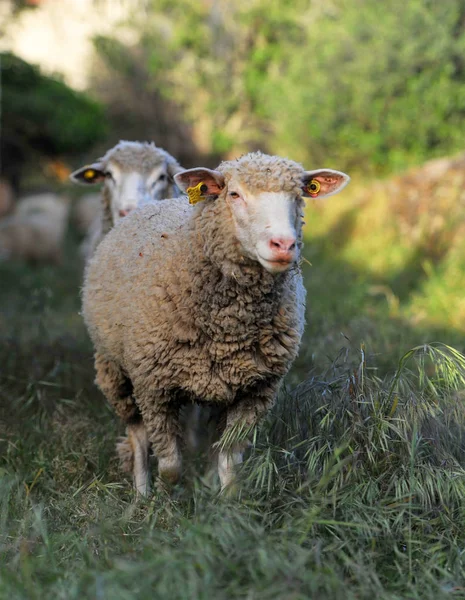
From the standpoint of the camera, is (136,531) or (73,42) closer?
(136,531)

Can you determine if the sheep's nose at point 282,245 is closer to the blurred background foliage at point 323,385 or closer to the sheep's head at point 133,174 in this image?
the blurred background foliage at point 323,385

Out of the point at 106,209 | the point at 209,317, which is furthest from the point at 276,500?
the point at 106,209

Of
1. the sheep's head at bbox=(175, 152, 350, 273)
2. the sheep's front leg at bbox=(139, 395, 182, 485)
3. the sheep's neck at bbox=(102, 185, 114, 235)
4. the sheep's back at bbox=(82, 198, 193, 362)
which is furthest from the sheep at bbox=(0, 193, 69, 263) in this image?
the sheep's head at bbox=(175, 152, 350, 273)

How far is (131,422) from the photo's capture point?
4273 mm

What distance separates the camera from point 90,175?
5480mm

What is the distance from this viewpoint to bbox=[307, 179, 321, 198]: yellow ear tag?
11.4ft

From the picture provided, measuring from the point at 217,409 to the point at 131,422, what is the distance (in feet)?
1.65

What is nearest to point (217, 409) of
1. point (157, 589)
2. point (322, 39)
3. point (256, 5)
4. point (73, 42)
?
point (157, 589)

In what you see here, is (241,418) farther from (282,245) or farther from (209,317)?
(282,245)

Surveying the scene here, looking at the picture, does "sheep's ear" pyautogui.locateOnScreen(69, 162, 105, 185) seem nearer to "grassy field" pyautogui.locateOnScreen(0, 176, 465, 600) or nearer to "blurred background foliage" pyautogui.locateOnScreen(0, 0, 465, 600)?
"blurred background foliage" pyautogui.locateOnScreen(0, 0, 465, 600)

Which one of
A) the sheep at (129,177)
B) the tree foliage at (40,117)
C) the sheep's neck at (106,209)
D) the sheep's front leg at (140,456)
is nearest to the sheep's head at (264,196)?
the sheep's front leg at (140,456)

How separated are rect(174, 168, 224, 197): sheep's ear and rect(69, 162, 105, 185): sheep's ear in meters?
2.11

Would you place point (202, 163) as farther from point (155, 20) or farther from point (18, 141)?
point (18, 141)

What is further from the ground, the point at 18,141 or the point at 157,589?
the point at 18,141
